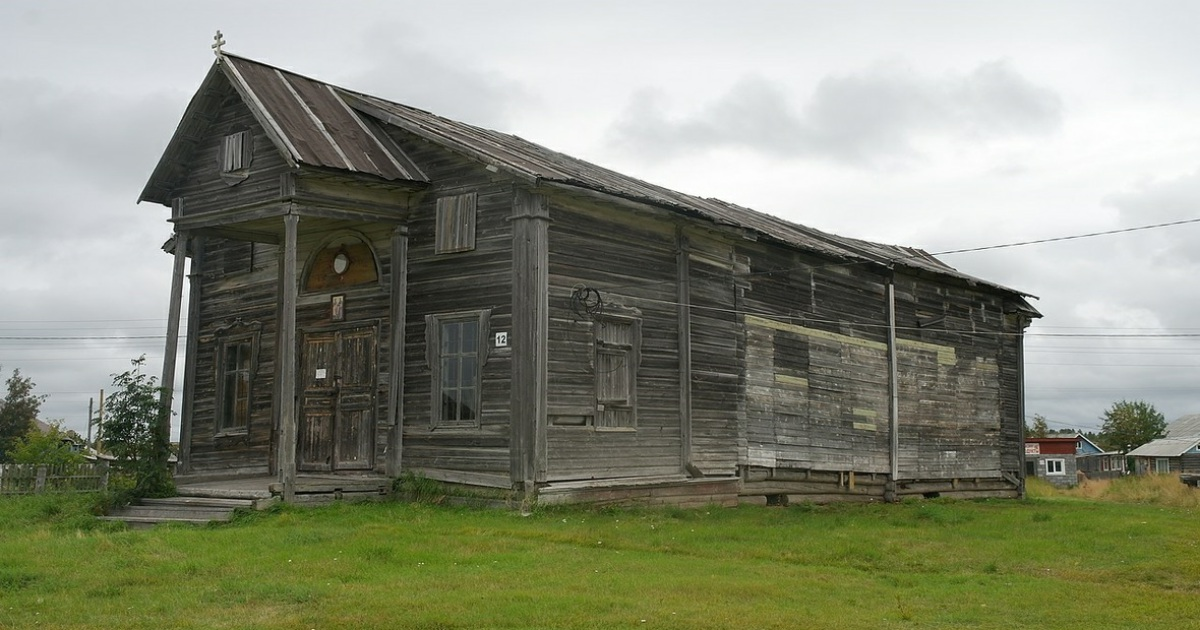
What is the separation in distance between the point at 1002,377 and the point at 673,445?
41.8 ft

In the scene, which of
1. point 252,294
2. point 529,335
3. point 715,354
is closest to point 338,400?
point 252,294

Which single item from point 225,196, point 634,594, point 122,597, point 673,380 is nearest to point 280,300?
point 225,196

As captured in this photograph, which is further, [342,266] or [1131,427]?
[1131,427]

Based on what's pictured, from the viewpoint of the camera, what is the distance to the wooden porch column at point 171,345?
1600 cm

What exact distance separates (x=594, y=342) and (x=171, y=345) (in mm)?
6259

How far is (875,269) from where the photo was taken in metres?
24.0

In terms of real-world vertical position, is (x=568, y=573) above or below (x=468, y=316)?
below

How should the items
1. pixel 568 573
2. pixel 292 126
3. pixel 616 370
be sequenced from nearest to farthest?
pixel 568 573 < pixel 292 126 < pixel 616 370

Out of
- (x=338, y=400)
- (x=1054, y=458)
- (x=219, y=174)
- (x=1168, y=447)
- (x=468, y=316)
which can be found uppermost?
(x=219, y=174)

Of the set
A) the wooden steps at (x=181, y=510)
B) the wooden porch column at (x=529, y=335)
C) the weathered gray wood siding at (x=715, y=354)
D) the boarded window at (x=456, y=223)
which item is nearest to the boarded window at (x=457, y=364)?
the wooden porch column at (x=529, y=335)

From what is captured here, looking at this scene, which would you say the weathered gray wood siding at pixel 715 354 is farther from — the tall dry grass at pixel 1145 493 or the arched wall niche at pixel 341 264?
the tall dry grass at pixel 1145 493

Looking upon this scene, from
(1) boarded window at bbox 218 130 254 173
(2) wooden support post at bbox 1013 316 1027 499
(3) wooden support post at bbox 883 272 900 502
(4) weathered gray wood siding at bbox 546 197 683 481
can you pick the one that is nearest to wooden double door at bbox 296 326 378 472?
(1) boarded window at bbox 218 130 254 173

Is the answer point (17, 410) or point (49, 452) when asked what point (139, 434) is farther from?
point (17, 410)

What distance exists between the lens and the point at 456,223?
1681 cm
